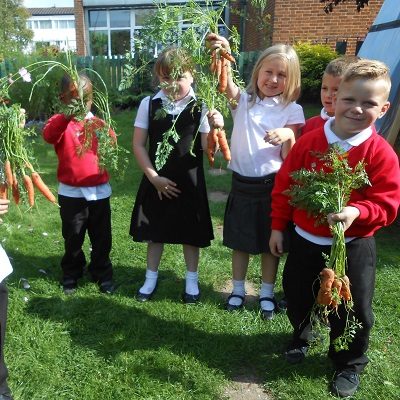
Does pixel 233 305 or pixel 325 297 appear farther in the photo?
pixel 233 305

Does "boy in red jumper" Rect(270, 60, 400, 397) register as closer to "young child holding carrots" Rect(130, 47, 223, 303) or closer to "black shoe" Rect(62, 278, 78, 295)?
Answer: "young child holding carrots" Rect(130, 47, 223, 303)

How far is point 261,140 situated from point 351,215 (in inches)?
38.4

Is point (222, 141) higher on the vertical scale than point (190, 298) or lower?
higher

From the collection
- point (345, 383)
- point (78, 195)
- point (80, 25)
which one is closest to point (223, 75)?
point (78, 195)

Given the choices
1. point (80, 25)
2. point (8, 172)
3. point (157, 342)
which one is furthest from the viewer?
point (80, 25)

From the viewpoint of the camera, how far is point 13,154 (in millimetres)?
2270

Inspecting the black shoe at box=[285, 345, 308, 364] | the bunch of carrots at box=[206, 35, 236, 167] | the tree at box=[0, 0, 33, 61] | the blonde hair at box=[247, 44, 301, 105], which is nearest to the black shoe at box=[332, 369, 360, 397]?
the black shoe at box=[285, 345, 308, 364]

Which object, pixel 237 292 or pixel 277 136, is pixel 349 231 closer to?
pixel 277 136

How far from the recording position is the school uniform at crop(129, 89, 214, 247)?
119 inches

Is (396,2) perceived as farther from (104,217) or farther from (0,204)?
(0,204)

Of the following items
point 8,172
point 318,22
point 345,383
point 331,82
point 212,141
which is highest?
point 318,22

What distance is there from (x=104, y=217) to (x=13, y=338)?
106cm

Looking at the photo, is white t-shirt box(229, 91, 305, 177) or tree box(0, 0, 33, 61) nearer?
white t-shirt box(229, 91, 305, 177)

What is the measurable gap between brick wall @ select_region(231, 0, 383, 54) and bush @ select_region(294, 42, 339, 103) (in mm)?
910
